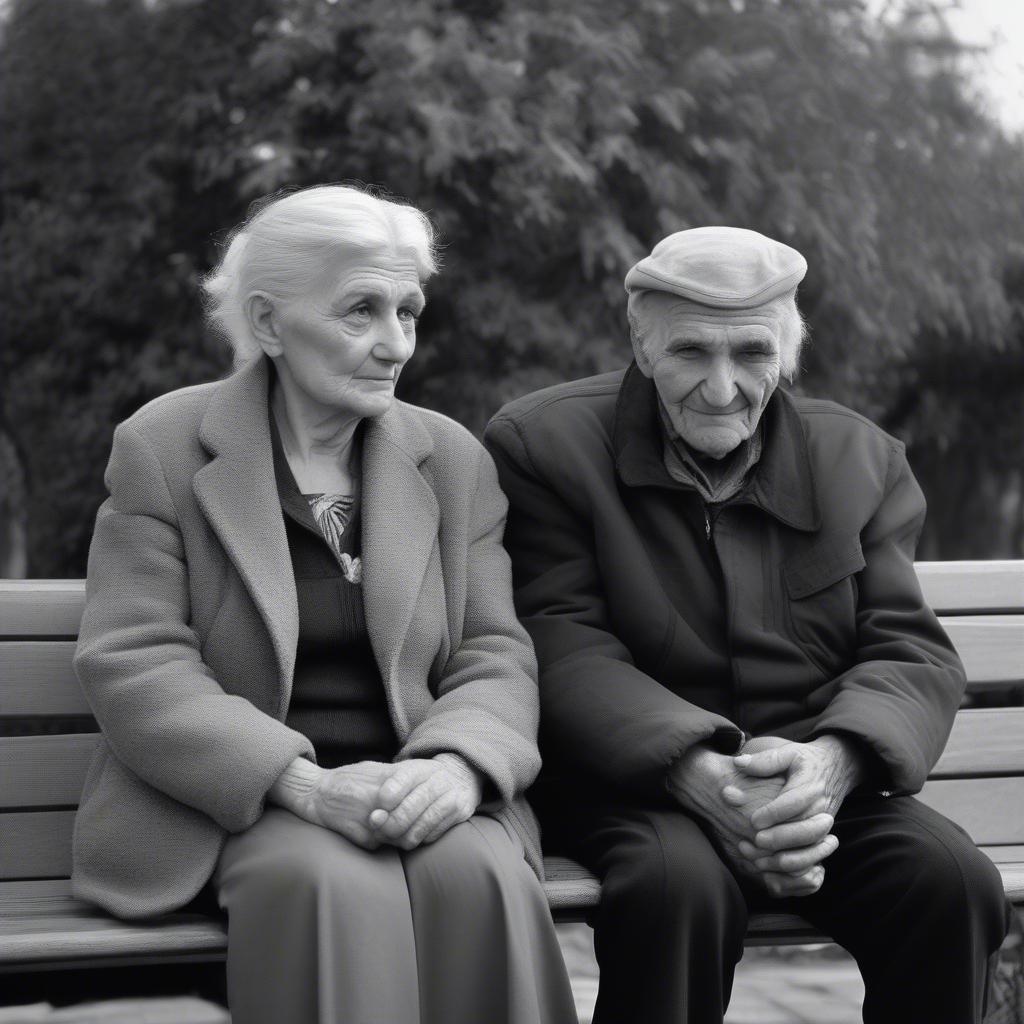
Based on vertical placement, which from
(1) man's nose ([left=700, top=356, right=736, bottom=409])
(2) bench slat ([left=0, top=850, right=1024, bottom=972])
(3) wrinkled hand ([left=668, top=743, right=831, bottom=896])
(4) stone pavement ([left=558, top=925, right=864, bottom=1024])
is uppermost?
(1) man's nose ([left=700, top=356, right=736, bottom=409])

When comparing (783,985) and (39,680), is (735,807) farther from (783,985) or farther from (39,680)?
(783,985)

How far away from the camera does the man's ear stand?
3.19 m

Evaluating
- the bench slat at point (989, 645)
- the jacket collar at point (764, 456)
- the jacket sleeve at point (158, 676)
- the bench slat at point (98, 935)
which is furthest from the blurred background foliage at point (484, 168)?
the bench slat at point (98, 935)

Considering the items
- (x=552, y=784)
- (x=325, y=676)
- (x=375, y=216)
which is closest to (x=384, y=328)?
(x=375, y=216)

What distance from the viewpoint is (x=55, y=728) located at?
5.11 meters

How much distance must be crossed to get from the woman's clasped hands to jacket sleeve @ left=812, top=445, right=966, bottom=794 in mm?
716

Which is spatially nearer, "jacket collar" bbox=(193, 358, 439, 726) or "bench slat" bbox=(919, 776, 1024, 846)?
"jacket collar" bbox=(193, 358, 439, 726)

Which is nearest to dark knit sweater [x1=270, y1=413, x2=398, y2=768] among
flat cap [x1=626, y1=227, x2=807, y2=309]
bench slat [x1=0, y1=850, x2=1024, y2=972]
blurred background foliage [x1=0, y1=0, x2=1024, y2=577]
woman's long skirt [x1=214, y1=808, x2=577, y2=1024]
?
woman's long skirt [x1=214, y1=808, x2=577, y2=1024]

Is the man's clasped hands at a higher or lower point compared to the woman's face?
lower

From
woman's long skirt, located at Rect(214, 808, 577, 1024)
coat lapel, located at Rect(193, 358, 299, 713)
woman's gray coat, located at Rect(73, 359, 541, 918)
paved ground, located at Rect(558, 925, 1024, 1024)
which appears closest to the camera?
woman's long skirt, located at Rect(214, 808, 577, 1024)

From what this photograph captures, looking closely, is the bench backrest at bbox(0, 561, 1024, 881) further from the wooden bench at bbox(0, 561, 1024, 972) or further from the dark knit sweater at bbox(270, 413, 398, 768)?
the dark knit sweater at bbox(270, 413, 398, 768)

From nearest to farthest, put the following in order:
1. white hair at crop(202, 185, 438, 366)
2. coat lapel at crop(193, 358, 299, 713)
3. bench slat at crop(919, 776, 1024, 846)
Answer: coat lapel at crop(193, 358, 299, 713) < white hair at crop(202, 185, 438, 366) < bench slat at crop(919, 776, 1024, 846)

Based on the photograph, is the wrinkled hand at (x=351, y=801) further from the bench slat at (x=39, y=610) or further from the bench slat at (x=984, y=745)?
the bench slat at (x=984, y=745)

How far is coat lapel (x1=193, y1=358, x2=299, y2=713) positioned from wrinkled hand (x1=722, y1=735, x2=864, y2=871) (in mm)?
839
